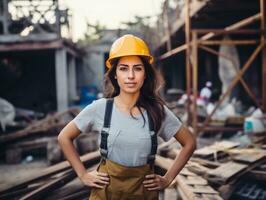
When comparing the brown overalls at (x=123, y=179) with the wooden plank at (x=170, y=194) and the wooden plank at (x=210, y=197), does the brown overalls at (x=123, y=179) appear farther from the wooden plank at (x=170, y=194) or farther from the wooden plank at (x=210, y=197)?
the wooden plank at (x=170, y=194)

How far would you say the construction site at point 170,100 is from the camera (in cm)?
404

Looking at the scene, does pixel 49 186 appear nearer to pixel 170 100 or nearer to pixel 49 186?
pixel 49 186

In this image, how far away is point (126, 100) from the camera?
238 centimetres

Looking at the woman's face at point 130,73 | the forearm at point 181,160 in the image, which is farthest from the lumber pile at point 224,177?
the woman's face at point 130,73

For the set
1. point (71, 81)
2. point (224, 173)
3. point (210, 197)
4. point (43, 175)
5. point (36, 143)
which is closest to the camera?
point (210, 197)

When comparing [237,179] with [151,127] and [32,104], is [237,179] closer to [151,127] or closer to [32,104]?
[151,127]

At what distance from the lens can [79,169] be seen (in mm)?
2377

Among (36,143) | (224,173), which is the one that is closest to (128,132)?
(224,173)

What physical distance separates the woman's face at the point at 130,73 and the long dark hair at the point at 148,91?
8 centimetres

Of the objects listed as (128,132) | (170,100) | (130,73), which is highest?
(130,73)

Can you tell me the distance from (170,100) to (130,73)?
47.3ft

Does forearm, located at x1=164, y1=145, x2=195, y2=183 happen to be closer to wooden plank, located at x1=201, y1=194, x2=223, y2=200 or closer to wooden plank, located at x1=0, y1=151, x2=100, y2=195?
wooden plank, located at x1=201, y1=194, x2=223, y2=200

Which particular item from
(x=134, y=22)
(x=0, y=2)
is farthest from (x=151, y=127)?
(x=134, y=22)

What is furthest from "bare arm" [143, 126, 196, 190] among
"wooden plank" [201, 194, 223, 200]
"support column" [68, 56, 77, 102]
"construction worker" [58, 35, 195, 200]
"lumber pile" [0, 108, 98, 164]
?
"support column" [68, 56, 77, 102]
